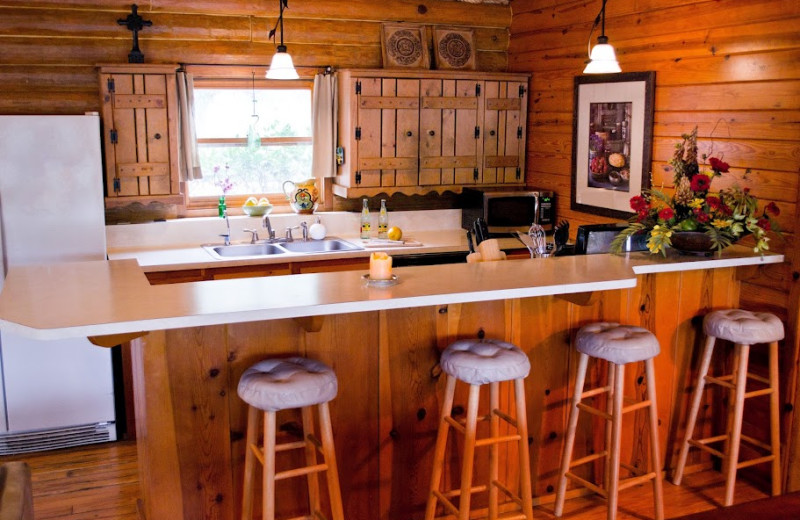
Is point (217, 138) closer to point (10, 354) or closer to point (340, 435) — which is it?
point (10, 354)

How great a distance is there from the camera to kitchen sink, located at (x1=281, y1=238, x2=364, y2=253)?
489cm

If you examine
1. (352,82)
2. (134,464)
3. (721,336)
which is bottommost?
(134,464)

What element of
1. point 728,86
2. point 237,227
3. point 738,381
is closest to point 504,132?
point 728,86

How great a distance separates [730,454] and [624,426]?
0.45m

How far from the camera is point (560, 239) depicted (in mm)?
3869

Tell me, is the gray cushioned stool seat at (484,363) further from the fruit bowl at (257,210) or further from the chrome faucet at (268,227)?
the fruit bowl at (257,210)

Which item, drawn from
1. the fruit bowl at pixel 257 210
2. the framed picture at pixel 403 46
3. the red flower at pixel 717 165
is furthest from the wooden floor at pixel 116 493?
the framed picture at pixel 403 46

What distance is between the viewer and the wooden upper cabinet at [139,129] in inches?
173

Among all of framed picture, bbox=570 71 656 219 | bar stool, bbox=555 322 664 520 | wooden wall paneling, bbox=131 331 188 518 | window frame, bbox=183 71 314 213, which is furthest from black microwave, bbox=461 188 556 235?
wooden wall paneling, bbox=131 331 188 518

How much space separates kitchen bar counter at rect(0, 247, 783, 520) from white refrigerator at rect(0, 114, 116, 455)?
2.97 ft

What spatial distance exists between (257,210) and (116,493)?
2.02m

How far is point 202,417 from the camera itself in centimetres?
279

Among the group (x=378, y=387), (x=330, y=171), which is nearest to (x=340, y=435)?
(x=378, y=387)

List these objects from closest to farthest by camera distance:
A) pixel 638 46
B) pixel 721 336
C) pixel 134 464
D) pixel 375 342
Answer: pixel 375 342 < pixel 721 336 < pixel 134 464 < pixel 638 46
